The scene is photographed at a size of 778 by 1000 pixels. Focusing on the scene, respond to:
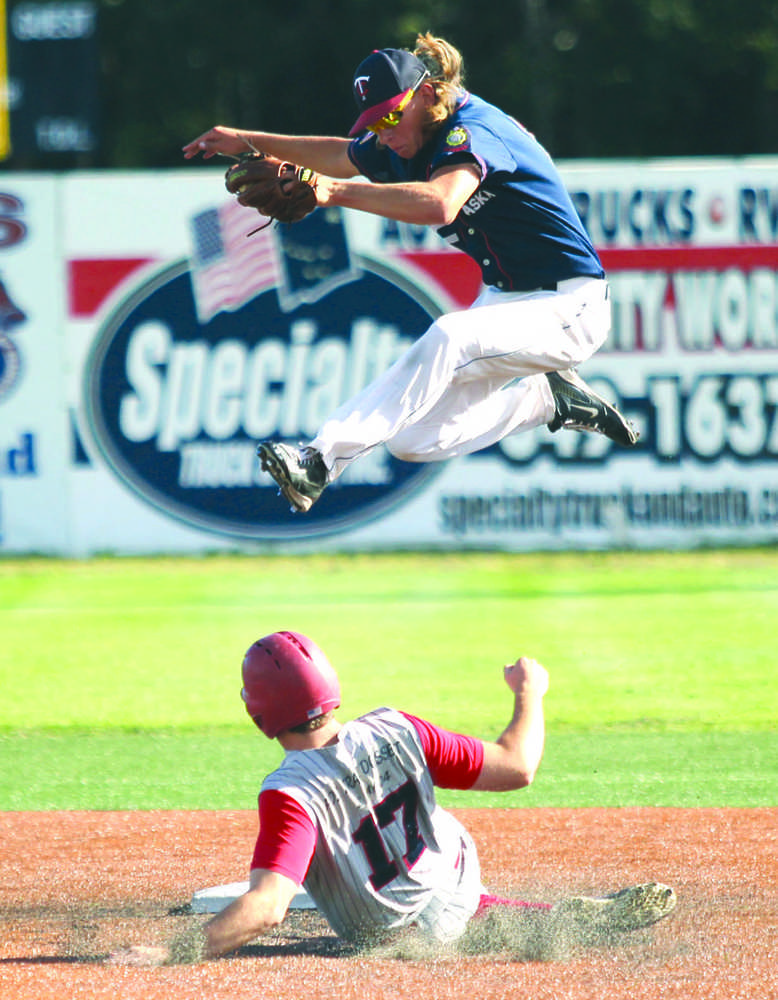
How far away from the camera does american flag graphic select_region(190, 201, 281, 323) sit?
45.1ft

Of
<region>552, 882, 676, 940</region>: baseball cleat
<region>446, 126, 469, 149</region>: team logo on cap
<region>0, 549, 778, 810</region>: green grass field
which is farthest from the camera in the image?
<region>0, 549, 778, 810</region>: green grass field

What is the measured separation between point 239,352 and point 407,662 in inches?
214

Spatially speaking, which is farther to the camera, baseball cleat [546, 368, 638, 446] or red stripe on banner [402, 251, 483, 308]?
red stripe on banner [402, 251, 483, 308]

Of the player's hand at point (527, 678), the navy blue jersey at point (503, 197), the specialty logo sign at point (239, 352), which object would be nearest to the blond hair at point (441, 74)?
the navy blue jersey at point (503, 197)

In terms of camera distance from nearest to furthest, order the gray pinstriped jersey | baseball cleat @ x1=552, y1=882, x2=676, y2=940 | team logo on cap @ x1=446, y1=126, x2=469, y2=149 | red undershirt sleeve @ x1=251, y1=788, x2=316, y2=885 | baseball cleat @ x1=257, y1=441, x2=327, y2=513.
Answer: red undershirt sleeve @ x1=251, y1=788, x2=316, y2=885 → the gray pinstriped jersey → baseball cleat @ x1=552, y1=882, x2=676, y2=940 → baseball cleat @ x1=257, y1=441, x2=327, y2=513 → team logo on cap @ x1=446, y1=126, x2=469, y2=149

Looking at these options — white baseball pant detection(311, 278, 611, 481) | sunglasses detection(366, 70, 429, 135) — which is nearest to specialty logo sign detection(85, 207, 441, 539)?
white baseball pant detection(311, 278, 611, 481)

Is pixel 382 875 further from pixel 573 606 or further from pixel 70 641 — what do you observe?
pixel 573 606

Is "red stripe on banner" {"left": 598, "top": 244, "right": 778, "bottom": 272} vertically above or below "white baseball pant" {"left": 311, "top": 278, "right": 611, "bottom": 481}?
above

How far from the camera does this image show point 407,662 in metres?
9.13

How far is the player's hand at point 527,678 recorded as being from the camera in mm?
4023

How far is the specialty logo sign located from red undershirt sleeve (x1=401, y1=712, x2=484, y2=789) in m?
9.80

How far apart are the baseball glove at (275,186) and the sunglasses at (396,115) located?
395 mm

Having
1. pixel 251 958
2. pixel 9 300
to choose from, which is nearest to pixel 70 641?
pixel 9 300

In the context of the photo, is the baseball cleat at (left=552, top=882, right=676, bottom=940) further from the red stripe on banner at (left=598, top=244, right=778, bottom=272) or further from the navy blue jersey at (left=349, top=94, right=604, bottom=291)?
the red stripe on banner at (left=598, top=244, right=778, bottom=272)
